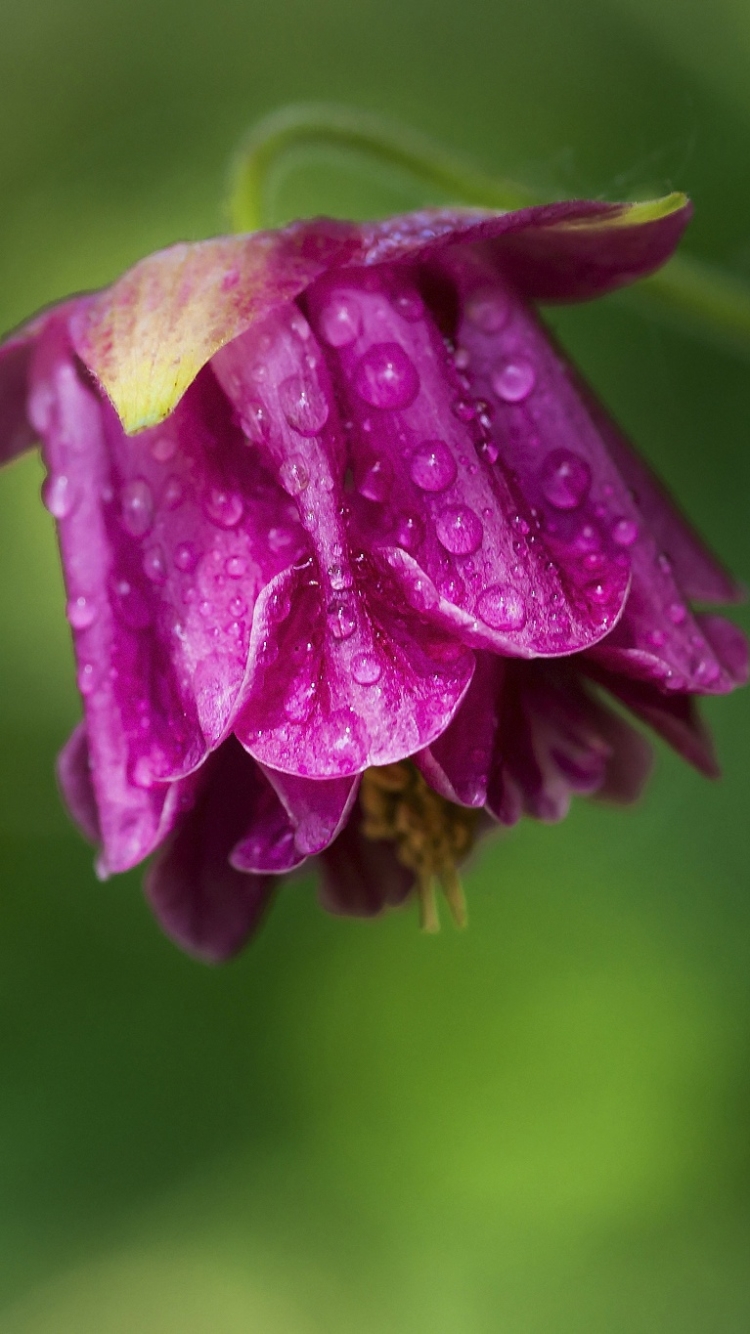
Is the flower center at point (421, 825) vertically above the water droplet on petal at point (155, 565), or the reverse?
the water droplet on petal at point (155, 565)

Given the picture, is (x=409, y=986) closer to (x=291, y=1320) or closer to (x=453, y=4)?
(x=291, y=1320)

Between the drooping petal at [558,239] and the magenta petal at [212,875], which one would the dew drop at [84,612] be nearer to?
the magenta petal at [212,875]

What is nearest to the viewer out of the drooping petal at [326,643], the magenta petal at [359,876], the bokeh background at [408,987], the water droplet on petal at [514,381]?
the drooping petal at [326,643]

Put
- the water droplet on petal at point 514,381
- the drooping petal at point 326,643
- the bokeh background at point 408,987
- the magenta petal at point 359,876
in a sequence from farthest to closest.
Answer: the bokeh background at point 408,987
the magenta petal at point 359,876
the water droplet on petal at point 514,381
the drooping petal at point 326,643

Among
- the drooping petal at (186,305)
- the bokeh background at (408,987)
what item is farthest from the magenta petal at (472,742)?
the bokeh background at (408,987)

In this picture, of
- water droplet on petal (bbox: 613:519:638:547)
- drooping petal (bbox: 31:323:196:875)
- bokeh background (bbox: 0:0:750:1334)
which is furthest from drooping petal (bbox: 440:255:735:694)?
bokeh background (bbox: 0:0:750:1334)

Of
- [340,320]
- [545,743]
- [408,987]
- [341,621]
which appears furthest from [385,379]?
[408,987]

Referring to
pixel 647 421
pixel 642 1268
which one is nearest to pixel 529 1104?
pixel 642 1268

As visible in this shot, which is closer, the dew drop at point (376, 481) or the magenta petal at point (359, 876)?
the dew drop at point (376, 481)

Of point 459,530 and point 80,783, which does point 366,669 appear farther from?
point 80,783
